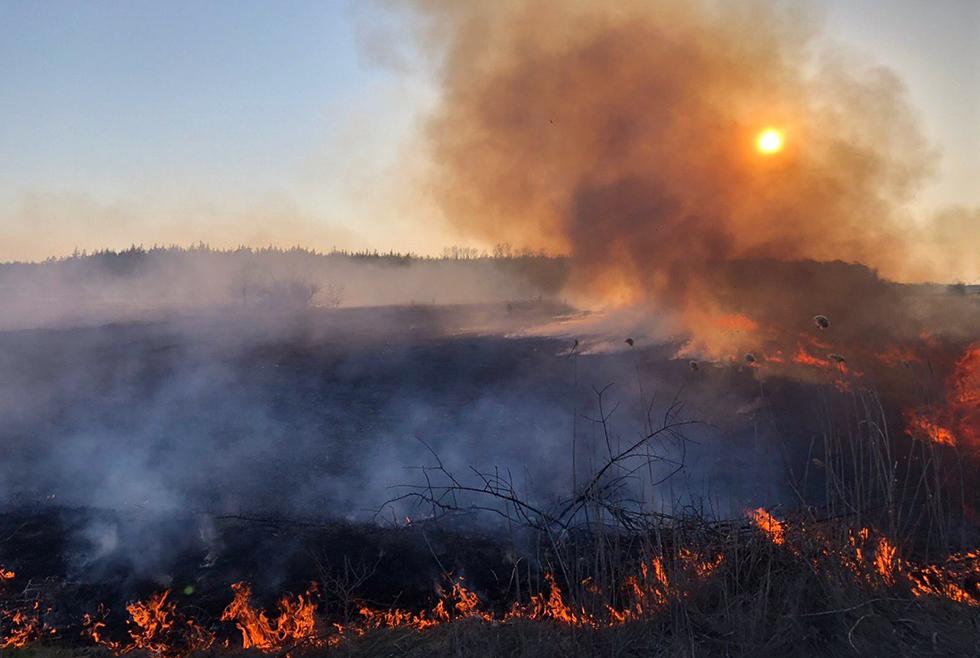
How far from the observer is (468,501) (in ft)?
19.9

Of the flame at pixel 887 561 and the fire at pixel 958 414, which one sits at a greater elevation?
the fire at pixel 958 414

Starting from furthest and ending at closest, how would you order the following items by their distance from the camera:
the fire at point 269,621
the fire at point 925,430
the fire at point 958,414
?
the fire at point 958,414
the fire at point 925,430
the fire at point 269,621

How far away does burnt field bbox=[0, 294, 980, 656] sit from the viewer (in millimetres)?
3611

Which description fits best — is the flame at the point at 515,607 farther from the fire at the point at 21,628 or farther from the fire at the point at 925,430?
the fire at the point at 925,430

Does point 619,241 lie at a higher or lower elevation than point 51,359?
higher

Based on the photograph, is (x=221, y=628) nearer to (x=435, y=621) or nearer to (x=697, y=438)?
(x=435, y=621)

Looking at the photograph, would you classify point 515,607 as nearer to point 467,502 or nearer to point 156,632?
point 467,502

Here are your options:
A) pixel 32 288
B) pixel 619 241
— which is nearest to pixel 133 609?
pixel 619 241

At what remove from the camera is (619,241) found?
1518 cm

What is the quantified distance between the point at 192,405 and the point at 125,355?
8.76 ft

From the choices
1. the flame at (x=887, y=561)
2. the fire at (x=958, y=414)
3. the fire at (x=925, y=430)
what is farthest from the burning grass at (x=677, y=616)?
the fire at (x=958, y=414)

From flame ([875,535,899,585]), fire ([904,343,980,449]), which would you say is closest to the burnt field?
flame ([875,535,899,585])

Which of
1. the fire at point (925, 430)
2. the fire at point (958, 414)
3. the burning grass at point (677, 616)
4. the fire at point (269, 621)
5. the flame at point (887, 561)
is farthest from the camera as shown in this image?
the fire at point (958, 414)

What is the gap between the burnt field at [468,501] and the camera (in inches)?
142
